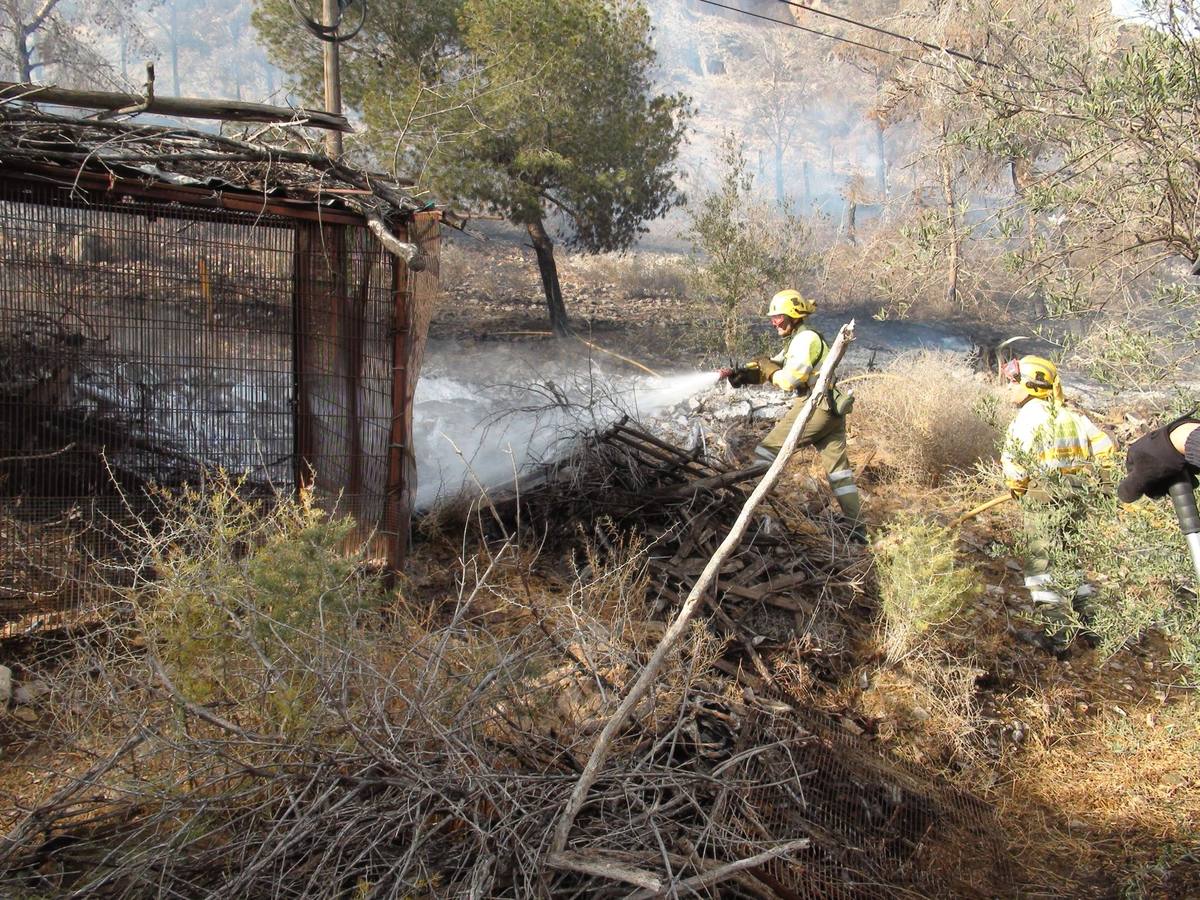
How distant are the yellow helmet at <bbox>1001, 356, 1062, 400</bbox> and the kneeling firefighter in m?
1.23

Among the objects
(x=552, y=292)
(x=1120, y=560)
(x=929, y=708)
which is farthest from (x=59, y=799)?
(x=552, y=292)

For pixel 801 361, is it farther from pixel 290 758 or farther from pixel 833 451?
pixel 290 758

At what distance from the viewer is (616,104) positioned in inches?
522

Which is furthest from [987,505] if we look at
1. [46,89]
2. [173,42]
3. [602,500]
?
[173,42]

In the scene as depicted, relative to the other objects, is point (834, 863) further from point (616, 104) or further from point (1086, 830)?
point (616, 104)

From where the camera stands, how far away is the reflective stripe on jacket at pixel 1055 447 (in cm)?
488

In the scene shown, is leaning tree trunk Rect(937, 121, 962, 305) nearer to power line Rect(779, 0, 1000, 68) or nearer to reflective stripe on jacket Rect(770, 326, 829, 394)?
power line Rect(779, 0, 1000, 68)

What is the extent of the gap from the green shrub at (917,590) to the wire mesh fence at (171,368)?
2958mm

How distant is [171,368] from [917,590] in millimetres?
4293

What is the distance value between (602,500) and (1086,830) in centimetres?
331

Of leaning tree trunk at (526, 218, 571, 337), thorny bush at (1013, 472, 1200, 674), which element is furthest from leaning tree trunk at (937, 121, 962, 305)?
leaning tree trunk at (526, 218, 571, 337)

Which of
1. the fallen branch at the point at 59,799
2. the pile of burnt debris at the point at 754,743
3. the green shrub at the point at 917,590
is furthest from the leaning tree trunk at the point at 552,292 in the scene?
the fallen branch at the point at 59,799

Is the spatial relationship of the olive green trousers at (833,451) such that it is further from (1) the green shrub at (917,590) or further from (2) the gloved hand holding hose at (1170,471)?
(2) the gloved hand holding hose at (1170,471)

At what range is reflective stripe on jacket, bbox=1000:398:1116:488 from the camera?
488cm
